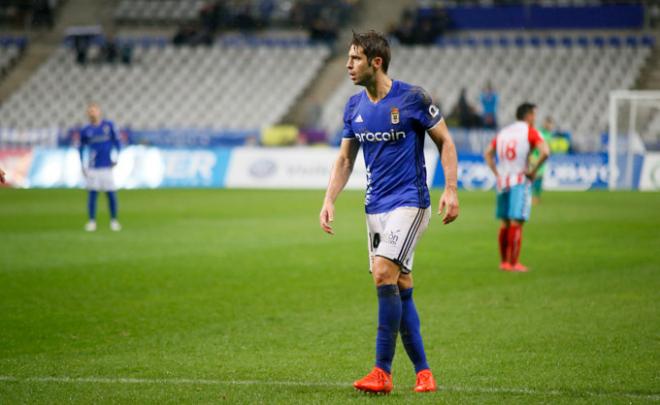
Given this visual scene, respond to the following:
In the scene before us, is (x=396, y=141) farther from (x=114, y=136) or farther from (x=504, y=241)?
(x=114, y=136)

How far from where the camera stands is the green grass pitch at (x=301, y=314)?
6.95 meters

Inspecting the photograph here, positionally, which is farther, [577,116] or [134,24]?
[134,24]

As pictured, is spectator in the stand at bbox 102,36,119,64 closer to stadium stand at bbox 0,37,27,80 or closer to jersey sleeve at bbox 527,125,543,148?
stadium stand at bbox 0,37,27,80

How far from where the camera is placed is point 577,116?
121 feet

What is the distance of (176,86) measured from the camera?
43.8 metres

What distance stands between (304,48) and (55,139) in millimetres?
11522

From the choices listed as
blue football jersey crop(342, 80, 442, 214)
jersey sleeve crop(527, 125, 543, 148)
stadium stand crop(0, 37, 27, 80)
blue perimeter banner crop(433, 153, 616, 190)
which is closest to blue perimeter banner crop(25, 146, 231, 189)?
blue perimeter banner crop(433, 153, 616, 190)

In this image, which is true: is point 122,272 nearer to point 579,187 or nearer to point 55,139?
point 579,187

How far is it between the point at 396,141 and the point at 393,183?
0.28 meters

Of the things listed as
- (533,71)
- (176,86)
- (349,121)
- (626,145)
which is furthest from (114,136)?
(176,86)

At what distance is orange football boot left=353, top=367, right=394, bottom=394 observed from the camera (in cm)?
660

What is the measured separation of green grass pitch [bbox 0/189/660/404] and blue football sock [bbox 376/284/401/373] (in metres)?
0.27

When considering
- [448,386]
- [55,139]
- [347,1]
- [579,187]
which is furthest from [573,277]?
[347,1]

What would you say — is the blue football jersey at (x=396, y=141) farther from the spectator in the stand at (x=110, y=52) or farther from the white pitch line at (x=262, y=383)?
the spectator in the stand at (x=110, y=52)
